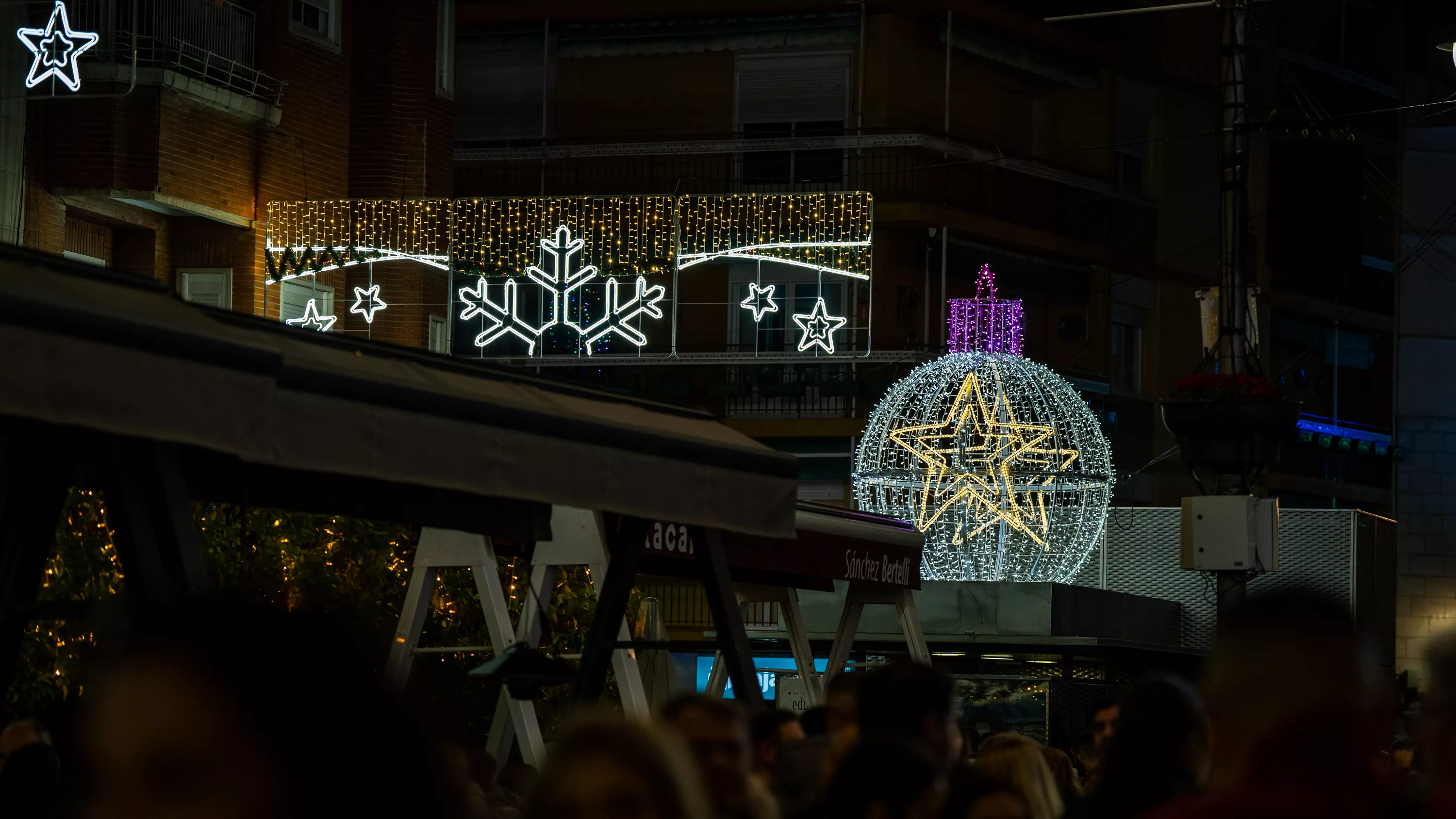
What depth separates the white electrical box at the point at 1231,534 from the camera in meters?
16.5

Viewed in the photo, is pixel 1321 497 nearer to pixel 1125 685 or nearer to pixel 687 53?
pixel 687 53

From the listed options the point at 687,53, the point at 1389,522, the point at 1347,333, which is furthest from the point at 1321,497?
the point at 1389,522

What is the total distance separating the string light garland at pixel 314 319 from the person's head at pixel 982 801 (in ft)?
65.8

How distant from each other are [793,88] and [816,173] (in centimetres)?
163

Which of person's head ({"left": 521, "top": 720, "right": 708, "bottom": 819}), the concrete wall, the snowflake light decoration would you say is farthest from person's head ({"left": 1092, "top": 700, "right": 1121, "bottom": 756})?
the concrete wall

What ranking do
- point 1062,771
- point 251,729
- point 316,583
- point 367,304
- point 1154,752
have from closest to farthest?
point 251,729, point 1154,752, point 1062,771, point 316,583, point 367,304

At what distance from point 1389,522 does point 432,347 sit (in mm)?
11918

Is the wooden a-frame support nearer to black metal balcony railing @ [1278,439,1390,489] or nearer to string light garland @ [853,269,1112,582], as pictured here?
string light garland @ [853,269,1112,582]

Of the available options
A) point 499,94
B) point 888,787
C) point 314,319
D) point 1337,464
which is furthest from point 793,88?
point 888,787

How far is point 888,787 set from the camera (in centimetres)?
414

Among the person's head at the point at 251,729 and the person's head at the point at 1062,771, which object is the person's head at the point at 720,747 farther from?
the person's head at the point at 1062,771

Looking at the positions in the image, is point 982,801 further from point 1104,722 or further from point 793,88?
point 793,88

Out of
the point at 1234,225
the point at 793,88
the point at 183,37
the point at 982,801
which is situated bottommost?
the point at 982,801

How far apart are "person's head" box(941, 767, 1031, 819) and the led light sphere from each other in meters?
16.2
